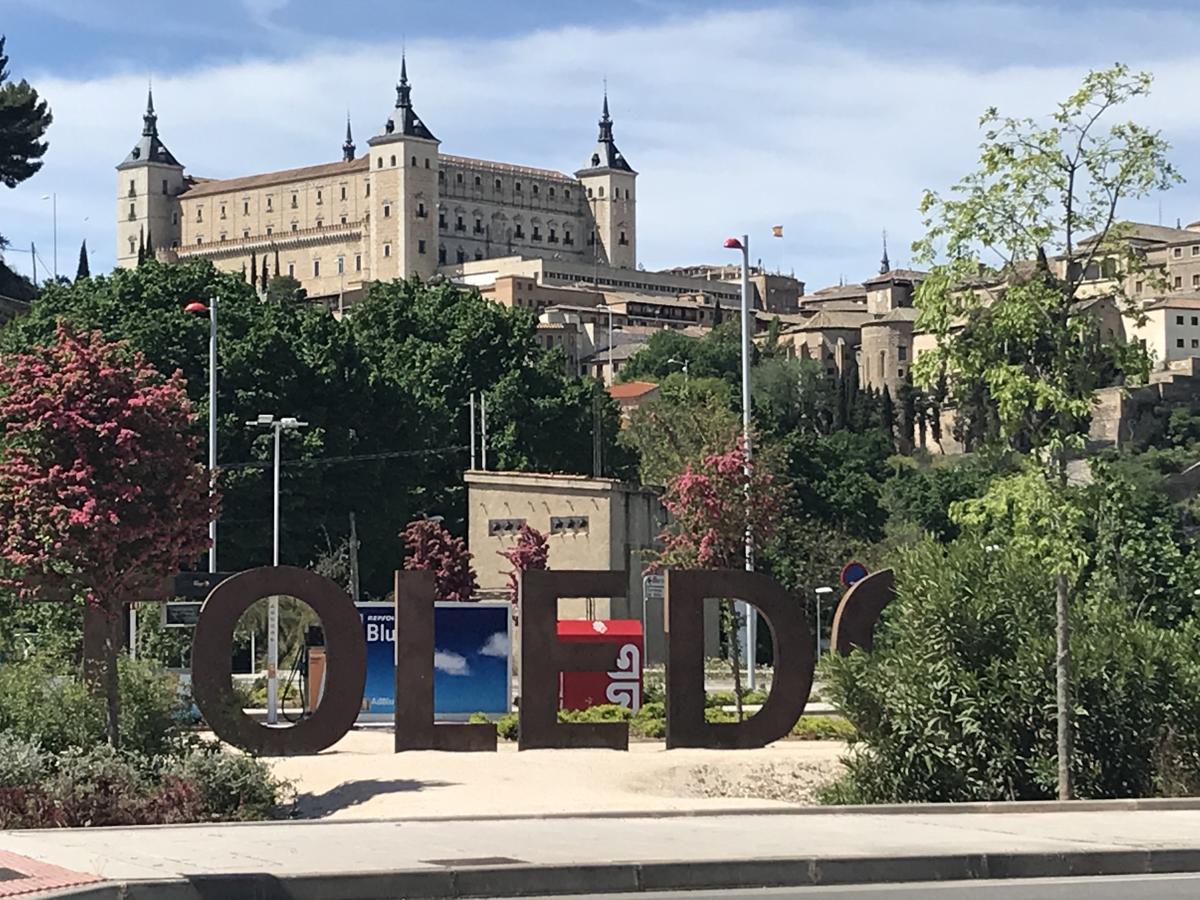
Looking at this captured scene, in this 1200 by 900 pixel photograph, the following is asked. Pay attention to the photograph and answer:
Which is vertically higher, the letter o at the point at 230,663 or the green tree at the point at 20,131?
the green tree at the point at 20,131

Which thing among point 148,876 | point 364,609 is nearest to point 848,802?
point 148,876

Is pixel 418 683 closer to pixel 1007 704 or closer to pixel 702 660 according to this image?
pixel 702 660

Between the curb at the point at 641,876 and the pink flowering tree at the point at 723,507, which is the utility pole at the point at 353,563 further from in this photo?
the curb at the point at 641,876

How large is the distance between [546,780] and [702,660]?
3.71 m

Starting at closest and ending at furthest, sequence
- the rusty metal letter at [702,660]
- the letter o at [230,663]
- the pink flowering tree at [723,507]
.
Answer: the letter o at [230,663], the rusty metal letter at [702,660], the pink flowering tree at [723,507]

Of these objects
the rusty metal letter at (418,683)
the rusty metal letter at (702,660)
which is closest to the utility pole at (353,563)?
the rusty metal letter at (702,660)

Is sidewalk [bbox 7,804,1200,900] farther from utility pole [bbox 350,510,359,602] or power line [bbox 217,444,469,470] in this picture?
power line [bbox 217,444,469,470]

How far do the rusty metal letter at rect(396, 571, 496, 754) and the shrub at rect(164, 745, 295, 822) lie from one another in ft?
15.6

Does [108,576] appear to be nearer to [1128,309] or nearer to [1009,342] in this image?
[1009,342]

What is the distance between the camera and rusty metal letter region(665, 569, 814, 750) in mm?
26016

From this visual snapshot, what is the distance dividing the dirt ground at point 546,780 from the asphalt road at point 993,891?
16.6ft

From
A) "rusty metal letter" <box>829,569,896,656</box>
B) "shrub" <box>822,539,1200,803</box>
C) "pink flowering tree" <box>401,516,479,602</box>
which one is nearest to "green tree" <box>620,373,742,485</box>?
"pink flowering tree" <box>401,516,479,602</box>

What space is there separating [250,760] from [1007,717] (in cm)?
769

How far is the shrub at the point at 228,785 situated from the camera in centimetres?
1978
